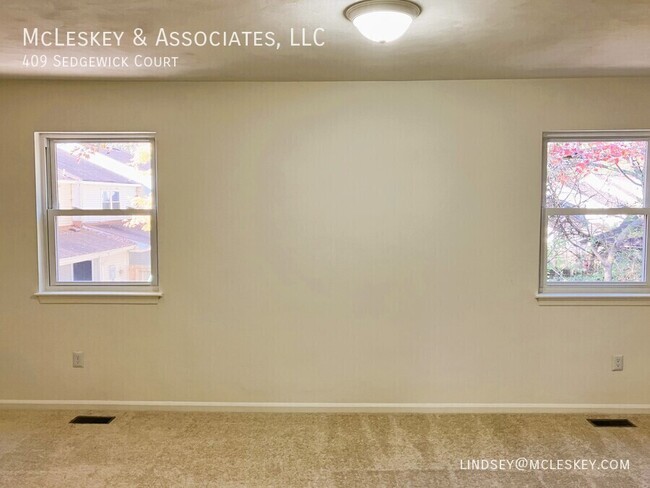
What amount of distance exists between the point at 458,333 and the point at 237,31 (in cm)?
234

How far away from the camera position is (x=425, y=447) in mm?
2719

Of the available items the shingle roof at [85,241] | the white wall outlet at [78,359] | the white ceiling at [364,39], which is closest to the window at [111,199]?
the shingle roof at [85,241]

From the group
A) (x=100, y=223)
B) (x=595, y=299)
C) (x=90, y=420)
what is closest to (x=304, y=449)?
(x=90, y=420)

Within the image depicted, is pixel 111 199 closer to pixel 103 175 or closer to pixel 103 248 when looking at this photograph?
pixel 103 175

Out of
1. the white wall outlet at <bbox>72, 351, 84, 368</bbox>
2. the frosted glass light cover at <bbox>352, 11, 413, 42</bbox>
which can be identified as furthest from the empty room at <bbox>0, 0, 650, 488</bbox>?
the frosted glass light cover at <bbox>352, 11, 413, 42</bbox>

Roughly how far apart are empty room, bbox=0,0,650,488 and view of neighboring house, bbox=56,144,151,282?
0.02 metres

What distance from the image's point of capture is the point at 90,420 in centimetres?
309

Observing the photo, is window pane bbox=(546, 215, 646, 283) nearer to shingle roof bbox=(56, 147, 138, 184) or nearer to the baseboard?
the baseboard

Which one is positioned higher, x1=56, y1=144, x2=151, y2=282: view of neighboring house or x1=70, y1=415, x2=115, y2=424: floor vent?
x1=56, y1=144, x2=151, y2=282: view of neighboring house

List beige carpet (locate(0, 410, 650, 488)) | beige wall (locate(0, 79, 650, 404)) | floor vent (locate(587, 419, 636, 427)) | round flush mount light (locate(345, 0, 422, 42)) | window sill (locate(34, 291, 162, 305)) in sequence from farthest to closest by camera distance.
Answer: window sill (locate(34, 291, 162, 305)) → beige wall (locate(0, 79, 650, 404)) → floor vent (locate(587, 419, 636, 427)) → beige carpet (locate(0, 410, 650, 488)) → round flush mount light (locate(345, 0, 422, 42))

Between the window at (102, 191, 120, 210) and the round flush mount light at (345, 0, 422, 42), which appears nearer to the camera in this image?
the round flush mount light at (345, 0, 422, 42)

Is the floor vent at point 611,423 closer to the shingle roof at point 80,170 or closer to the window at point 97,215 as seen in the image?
the window at point 97,215

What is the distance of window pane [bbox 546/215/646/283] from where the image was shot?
3195 millimetres

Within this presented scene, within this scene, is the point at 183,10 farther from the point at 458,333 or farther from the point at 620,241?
the point at 620,241
